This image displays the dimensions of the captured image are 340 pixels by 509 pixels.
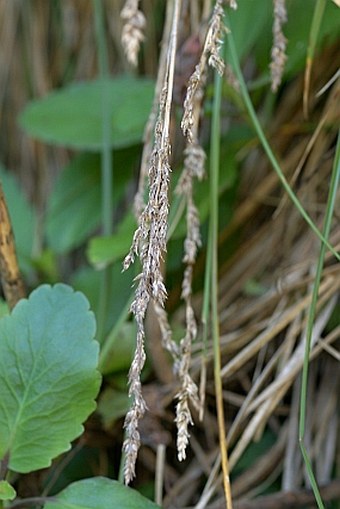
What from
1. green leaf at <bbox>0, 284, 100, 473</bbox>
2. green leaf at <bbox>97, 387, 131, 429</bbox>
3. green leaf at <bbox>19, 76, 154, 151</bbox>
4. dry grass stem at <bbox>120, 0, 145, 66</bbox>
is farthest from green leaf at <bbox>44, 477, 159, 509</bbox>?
green leaf at <bbox>19, 76, 154, 151</bbox>

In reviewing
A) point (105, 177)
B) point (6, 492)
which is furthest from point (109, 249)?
point (6, 492)

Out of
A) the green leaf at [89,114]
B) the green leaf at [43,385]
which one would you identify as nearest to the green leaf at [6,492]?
the green leaf at [43,385]

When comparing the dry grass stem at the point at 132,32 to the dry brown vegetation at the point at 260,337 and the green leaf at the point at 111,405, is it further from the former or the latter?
the green leaf at the point at 111,405

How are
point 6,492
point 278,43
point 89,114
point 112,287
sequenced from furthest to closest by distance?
1. point 89,114
2. point 112,287
3. point 278,43
4. point 6,492

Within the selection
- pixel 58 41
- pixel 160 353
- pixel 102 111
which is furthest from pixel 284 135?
pixel 58 41

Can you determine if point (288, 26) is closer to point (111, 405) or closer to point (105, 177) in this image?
point (105, 177)

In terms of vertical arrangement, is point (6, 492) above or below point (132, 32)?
below
